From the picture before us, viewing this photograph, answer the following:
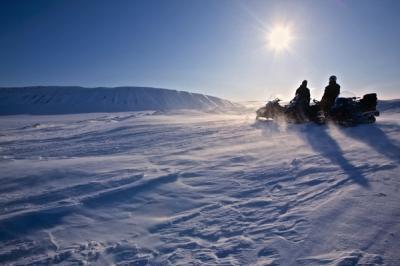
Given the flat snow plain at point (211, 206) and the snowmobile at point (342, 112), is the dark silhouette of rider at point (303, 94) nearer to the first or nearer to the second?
the snowmobile at point (342, 112)

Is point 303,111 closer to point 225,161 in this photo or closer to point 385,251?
point 225,161

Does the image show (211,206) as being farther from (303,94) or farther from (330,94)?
(303,94)

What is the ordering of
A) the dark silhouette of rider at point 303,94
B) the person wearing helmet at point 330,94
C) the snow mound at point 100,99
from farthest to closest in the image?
1. the snow mound at point 100,99
2. the dark silhouette of rider at point 303,94
3. the person wearing helmet at point 330,94

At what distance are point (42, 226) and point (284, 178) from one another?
440 centimetres

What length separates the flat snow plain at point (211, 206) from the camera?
3.56 metres

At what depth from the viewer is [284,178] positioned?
5.98 m

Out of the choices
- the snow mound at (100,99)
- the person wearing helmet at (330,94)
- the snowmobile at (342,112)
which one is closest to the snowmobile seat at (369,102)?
the snowmobile at (342,112)

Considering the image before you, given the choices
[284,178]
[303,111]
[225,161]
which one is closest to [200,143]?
[225,161]

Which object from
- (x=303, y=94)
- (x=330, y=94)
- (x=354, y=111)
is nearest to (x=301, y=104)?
(x=303, y=94)

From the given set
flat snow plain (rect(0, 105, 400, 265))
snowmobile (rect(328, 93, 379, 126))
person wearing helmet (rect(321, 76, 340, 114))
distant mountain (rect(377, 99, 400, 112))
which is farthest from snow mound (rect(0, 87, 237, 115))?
flat snow plain (rect(0, 105, 400, 265))

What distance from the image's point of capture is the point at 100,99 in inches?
4259

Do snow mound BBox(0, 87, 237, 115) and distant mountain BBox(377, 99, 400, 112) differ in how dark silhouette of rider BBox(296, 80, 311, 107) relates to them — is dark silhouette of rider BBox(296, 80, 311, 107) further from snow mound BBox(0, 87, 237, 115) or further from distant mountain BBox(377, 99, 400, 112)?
snow mound BBox(0, 87, 237, 115)

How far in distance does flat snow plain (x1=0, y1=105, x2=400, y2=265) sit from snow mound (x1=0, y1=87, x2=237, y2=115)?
83470 mm

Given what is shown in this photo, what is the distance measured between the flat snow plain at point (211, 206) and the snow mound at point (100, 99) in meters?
83.5
